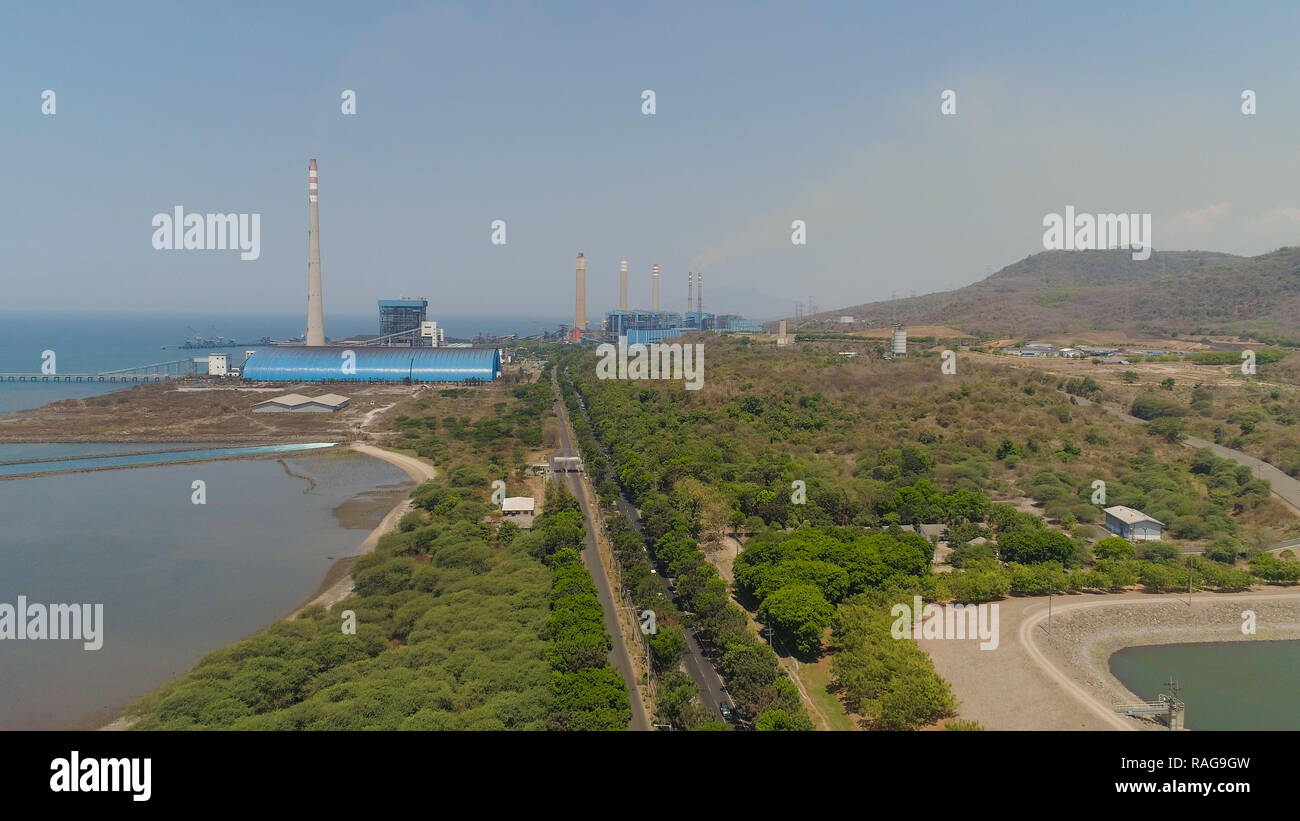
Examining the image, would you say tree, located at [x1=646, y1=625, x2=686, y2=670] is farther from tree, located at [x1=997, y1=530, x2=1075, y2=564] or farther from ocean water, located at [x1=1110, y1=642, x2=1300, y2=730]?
tree, located at [x1=997, y1=530, x2=1075, y2=564]

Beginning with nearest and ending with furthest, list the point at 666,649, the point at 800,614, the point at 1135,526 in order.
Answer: the point at 666,649 → the point at 800,614 → the point at 1135,526

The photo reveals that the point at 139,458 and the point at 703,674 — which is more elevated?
the point at 139,458

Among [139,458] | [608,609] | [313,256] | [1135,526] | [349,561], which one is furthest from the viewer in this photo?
[313,256]

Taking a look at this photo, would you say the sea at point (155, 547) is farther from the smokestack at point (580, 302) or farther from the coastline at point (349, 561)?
the smokestack at point (580, 302)

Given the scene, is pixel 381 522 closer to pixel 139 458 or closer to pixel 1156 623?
pixel 139 458

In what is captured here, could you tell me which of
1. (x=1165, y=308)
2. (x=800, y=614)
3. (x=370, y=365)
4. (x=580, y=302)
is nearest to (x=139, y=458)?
(x=370, y=365)

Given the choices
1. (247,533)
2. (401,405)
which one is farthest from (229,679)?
(401,405)

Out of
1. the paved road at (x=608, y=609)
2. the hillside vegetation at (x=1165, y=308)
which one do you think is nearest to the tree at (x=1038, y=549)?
the paved road at (x=608, y=609)

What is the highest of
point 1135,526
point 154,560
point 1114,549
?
point 1135,526
